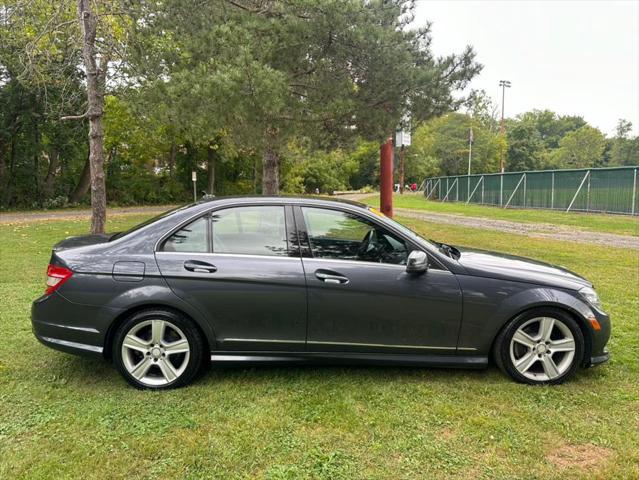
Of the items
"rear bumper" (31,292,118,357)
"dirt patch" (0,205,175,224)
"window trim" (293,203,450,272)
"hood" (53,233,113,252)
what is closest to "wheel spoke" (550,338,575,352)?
"window trim" (293,203,450,272)

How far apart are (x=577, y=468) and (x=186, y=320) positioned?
2693 mm

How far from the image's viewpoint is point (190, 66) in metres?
8.67

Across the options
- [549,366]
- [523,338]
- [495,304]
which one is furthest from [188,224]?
[549,366]

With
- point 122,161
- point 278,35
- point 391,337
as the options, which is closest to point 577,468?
point 391,337

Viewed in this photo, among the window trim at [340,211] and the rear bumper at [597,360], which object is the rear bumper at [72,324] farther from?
the rear bumper at [597,360]

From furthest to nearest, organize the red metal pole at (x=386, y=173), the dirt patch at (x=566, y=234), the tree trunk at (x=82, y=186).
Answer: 1. the tree trunk at (x=82, y=186)
2. the dirt patch at (x=566, y=234)
3. the red metal pole at (x=386, y=173)

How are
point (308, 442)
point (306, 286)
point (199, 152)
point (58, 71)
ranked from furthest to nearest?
point (199, 152)
point (58, 71)
point (306, 286)
point (308, 442)

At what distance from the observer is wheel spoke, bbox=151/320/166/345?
11.3 ft

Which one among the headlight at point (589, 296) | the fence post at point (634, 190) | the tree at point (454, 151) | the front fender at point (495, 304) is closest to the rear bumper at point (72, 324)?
the front fender at point (495, 304)

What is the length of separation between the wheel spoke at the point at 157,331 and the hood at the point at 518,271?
2.35m

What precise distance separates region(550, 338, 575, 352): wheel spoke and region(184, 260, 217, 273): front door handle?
2658 millimetres

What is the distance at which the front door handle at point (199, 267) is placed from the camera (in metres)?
3.46

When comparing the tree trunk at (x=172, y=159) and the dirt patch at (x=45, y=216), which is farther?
the tree trunk at (x=172, y=159)

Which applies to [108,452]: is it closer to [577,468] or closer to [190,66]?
[577,468]
